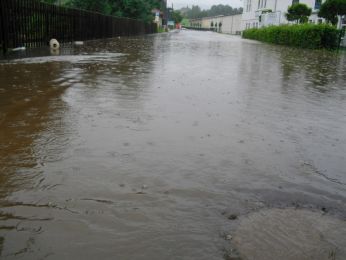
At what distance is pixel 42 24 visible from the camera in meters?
16.6

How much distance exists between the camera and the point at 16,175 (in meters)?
3.62

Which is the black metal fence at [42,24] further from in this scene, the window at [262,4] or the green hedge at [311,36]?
the window at [262,4]

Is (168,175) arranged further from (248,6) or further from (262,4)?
(248,6)

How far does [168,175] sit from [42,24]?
14621mm

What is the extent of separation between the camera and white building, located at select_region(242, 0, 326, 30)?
4353 centimetres

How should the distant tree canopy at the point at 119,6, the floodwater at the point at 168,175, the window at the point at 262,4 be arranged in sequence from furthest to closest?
the window at the point at 262,4
the distant tree canopy at the point at 119,6
the floodwater at the point at 168,175

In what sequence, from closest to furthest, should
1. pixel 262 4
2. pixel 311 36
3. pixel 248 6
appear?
pixel 311 36 < pixel 262 4 < pixel 248 6

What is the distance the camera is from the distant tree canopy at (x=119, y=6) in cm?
3188

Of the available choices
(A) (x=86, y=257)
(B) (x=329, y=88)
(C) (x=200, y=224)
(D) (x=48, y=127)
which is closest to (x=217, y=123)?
(D) (x=48, y=127)

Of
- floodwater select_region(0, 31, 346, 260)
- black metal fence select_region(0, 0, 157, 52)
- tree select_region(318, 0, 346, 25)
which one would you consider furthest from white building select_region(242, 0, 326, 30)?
floodwater select_region(0, 31, 346, 260)

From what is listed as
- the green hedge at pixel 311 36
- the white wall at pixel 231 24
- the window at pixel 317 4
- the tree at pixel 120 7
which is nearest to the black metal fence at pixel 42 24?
the tree at pixel 120 7

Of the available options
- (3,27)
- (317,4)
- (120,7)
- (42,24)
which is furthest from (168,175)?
(317,4)

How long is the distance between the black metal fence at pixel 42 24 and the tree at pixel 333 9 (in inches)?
599

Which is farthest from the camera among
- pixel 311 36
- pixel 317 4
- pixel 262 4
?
pixel 262 4
